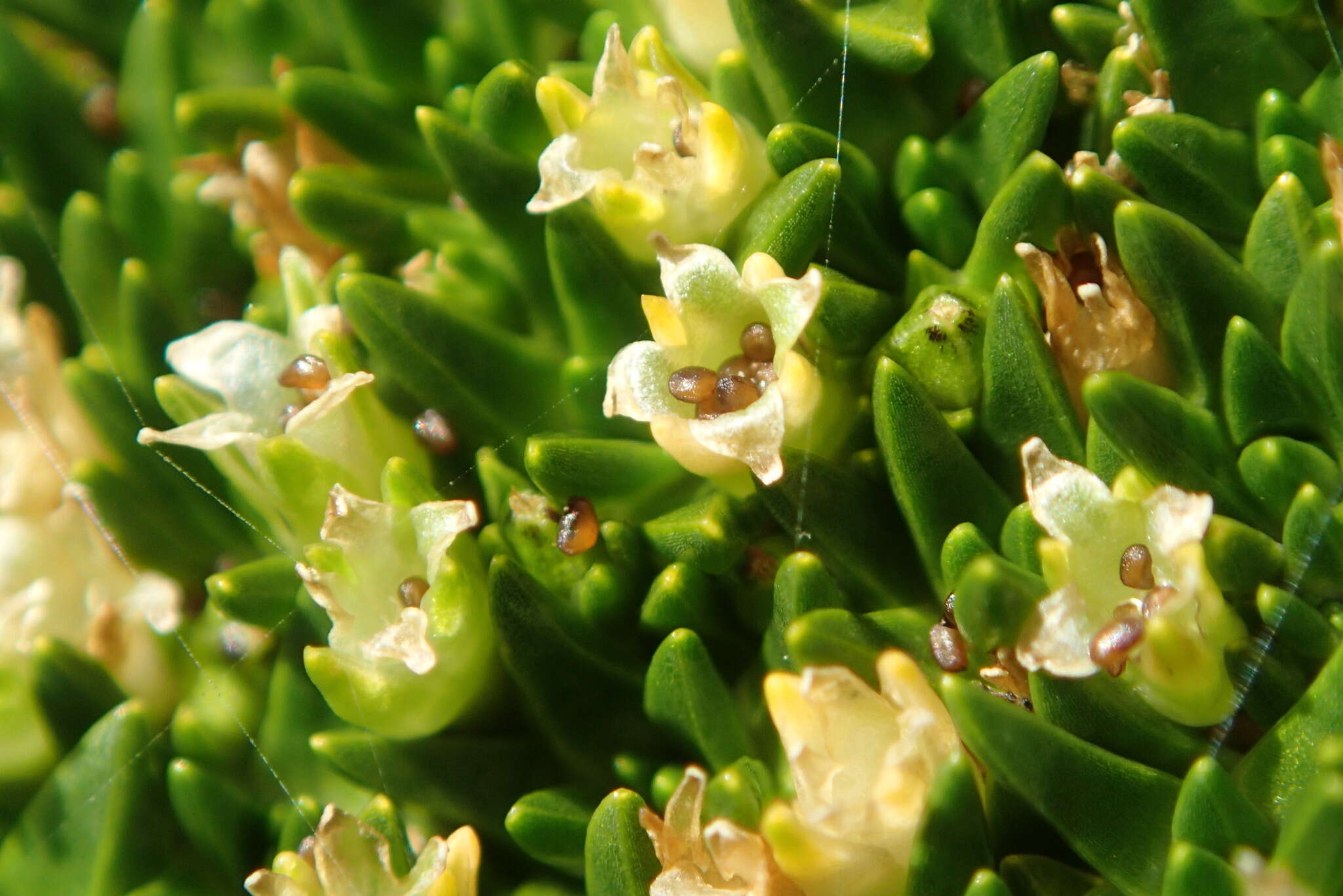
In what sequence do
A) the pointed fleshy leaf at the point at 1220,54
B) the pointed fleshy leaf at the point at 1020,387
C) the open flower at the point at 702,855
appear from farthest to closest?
the pointed fleshy leaf at the point at 1220,54 → the pointed fleshy leaf at the point at 1020,387 → the open flower at the point at 702,855

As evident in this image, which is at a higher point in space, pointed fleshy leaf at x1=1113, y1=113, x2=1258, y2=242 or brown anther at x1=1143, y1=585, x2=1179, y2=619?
pointed fleshy leaf at x1=1113, y1=113, x2=1258, y2=242

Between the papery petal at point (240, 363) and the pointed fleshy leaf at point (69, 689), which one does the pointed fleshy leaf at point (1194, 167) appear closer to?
the papery petal at point (240, 363)

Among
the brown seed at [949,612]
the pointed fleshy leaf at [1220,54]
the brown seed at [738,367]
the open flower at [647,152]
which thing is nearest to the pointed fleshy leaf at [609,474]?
the brown seed at [738,367]

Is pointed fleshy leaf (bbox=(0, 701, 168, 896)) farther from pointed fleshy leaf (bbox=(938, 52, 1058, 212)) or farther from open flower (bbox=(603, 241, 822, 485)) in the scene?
pointed fleshy leaf (bbox=(938, 52, 1058, 212))

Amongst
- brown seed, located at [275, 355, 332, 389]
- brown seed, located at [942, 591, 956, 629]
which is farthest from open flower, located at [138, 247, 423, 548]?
brown seed, located at [942, 591, 956, 629]

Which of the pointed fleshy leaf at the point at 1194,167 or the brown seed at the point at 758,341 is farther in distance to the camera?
the brown seed at the point at 758,341

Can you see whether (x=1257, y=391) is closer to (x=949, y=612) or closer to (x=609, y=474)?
(x=949, y=612)
